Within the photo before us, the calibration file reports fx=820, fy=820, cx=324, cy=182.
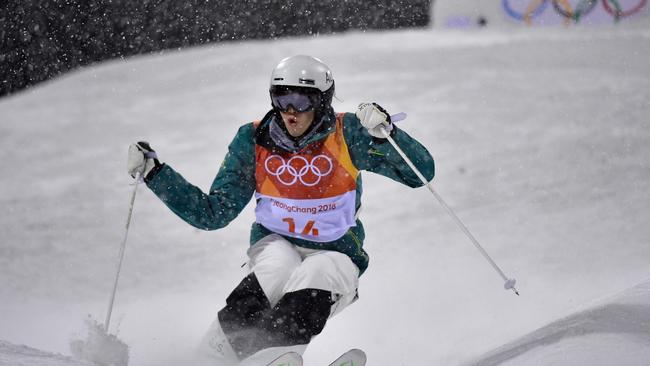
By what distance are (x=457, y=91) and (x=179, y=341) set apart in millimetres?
6527

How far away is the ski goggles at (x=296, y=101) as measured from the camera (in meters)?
3.20

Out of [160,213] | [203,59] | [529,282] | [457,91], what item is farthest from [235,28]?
[529,282]

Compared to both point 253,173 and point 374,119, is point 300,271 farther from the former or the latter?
point 374,119

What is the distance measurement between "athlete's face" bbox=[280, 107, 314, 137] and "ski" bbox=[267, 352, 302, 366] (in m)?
0.91

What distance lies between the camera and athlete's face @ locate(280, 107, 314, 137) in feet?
10.5

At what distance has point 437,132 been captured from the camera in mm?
8453

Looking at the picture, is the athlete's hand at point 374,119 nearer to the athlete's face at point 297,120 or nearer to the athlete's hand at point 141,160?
the athlete's face at point 297,120

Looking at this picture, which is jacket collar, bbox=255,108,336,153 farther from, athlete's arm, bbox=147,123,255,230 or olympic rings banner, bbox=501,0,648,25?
olympic rings banner, bbox=501,0,648,25

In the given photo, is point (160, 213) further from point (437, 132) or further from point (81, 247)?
point (437, 132)

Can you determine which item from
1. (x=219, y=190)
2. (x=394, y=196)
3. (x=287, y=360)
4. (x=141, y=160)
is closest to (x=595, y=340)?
(x=287, y=360)

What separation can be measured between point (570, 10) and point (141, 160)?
466 inches

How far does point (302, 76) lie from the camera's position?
3225mm

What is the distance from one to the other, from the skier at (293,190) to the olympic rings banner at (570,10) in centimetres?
1118

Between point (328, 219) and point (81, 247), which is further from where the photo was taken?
point (81, 247)
